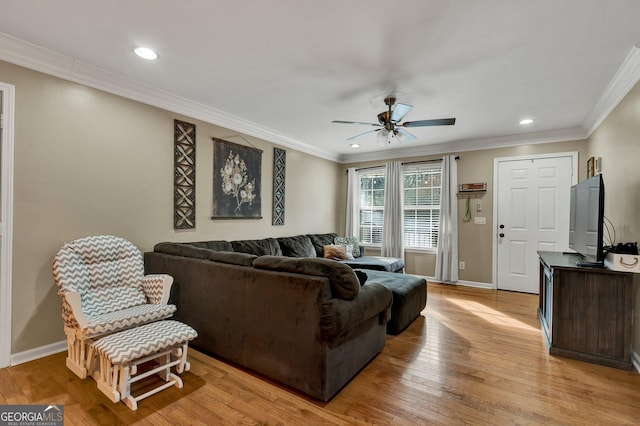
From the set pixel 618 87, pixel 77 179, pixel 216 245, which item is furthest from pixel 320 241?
pixel 618 87

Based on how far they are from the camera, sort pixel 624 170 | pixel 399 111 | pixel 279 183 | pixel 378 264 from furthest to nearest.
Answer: pixel 279 183 < pixel 378 264 < pixel 399 111 < pixel 624 170

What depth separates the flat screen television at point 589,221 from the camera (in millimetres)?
2486

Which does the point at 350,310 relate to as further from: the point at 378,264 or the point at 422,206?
the point at 422,206

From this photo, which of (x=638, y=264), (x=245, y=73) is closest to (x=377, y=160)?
(x=245, y=73)

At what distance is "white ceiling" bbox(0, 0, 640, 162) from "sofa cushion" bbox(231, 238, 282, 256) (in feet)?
5.39

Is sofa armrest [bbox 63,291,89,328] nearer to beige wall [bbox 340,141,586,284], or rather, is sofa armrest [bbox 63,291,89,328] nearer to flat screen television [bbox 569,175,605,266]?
flat screen television [bbox 569,175,605,266]

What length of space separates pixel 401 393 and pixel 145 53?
3.25 metres

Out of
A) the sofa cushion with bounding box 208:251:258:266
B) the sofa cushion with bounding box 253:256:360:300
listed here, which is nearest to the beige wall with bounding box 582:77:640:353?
the sofa cushion with bounding box 253:256:360:300

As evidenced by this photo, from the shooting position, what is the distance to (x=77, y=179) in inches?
106

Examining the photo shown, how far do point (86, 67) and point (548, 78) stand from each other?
4228mm

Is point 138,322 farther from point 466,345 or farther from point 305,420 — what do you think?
point 466,345

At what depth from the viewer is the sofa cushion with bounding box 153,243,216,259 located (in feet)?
8.95

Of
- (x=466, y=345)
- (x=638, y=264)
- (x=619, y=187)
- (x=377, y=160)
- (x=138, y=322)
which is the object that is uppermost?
(x=377, y=160)

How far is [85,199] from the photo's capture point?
108 inches
